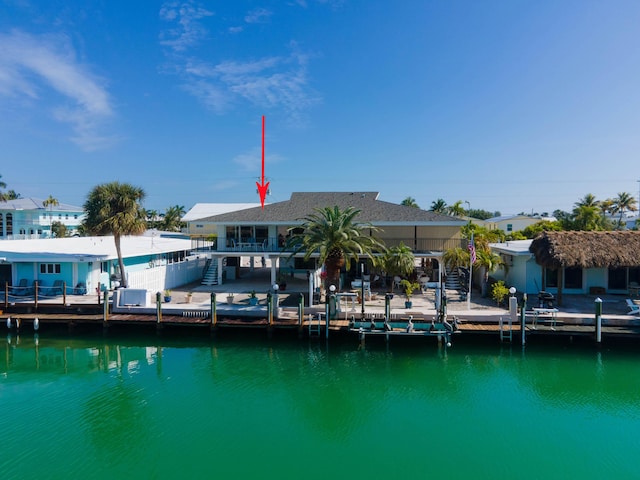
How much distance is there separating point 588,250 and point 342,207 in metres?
15.7

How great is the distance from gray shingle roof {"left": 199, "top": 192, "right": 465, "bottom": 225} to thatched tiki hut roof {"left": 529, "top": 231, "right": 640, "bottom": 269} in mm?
5283

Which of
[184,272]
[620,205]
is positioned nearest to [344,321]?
[184,272]

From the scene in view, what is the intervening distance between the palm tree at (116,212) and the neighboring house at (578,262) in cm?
2436

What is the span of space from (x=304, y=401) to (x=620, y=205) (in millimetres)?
65085

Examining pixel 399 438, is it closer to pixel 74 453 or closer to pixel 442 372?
pixel 442 372

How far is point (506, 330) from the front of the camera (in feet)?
59.6

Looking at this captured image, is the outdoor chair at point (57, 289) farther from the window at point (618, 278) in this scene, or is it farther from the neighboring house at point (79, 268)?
the window at point (618, 278)

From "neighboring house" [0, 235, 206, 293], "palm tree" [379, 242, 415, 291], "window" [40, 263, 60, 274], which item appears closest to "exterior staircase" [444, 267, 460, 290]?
"palm tree" [379, 242, 415, 291]

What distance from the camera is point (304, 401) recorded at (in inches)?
545

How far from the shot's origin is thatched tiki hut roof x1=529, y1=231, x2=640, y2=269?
71.6ft

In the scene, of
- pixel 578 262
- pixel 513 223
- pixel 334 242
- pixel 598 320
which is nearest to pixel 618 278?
pixel 578 262

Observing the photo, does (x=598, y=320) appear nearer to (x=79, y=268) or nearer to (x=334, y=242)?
(x=334, y=242)

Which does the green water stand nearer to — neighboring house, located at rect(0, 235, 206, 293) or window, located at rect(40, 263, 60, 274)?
neighboring house, located at rect(0, 235, 206, 293)

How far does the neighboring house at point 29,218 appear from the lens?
2306 inches
